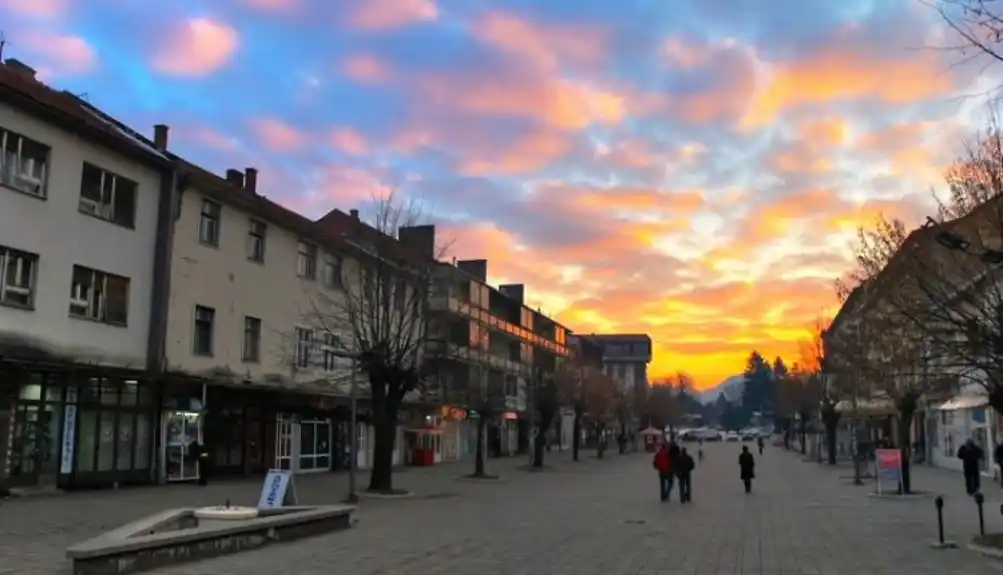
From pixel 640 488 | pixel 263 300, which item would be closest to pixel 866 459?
pixel 640 488

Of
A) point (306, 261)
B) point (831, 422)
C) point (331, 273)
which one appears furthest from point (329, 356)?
point (831, 422)

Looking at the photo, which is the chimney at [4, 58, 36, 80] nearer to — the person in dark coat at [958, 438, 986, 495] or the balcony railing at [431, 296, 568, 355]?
the balcony railing at [431, 296, 568, 355]

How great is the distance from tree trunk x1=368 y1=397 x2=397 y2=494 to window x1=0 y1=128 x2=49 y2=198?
1170 cm

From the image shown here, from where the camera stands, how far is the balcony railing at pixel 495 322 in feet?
177

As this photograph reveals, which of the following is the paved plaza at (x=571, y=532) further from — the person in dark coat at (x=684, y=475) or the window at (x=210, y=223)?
the window at (x=210, y=223)

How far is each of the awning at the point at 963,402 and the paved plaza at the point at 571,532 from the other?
8.11 metres

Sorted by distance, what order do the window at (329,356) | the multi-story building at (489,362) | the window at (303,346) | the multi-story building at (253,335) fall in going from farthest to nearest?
1. the multi-story building at (489,362)
2. the window at (329,356)
3. the window at (303,346)
4. the multi-story building at (253,335)

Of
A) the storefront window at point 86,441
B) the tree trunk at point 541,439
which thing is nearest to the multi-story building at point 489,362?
the tree trunk at point 541,439

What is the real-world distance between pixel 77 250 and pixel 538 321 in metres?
60.1

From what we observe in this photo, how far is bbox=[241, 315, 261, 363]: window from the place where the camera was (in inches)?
1374

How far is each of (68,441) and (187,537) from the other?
14.5 metres

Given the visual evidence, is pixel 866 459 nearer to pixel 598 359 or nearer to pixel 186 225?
pixel 186 225

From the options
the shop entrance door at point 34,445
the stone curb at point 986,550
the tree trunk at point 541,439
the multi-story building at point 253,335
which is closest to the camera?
the stone curb at point 986,550

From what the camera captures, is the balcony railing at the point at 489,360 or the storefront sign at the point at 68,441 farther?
the balcony railing at the point at 489,360
